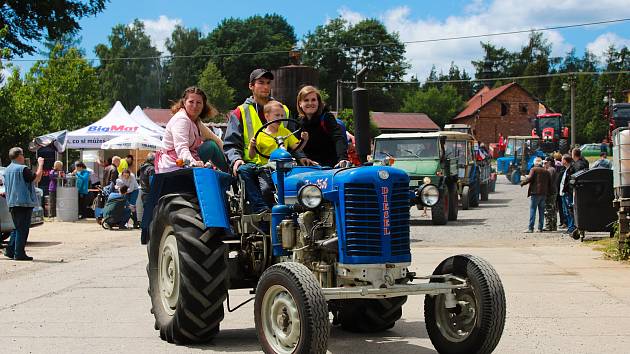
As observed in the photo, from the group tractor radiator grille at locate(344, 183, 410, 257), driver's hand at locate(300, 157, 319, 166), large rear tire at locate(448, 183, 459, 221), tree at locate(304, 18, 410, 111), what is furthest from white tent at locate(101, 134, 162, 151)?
tree at locate(304, 18, 410, 111)

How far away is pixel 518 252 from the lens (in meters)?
16.1

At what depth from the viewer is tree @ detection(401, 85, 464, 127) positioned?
4139 inches

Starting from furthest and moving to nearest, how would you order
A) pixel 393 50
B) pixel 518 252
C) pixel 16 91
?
pixel 393 50
pixel 16 91
pixel 518 252

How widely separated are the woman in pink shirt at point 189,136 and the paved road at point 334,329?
1.59m

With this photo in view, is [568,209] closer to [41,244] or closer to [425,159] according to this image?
[425,159]

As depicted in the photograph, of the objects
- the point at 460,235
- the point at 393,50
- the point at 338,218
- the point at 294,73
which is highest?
the point at 393,50

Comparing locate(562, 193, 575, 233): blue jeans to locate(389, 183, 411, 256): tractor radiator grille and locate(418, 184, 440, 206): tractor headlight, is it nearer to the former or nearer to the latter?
locate(418, 184, 440, 206): tractor headlight

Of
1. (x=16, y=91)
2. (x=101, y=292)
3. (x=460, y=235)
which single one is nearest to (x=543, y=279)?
(x=101, y=292)

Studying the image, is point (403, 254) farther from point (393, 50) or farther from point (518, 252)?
point (393, 50)

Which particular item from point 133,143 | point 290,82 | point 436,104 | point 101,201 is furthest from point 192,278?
point 436,104

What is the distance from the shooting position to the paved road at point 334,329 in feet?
24.6

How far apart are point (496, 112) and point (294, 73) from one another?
84.7 meters

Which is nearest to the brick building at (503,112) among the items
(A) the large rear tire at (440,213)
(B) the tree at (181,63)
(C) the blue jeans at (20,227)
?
(B) the tree at (181,63)

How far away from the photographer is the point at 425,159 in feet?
78.0
